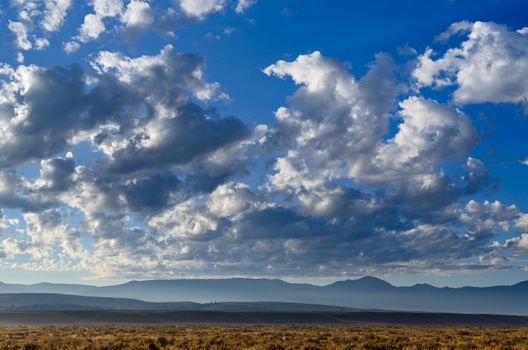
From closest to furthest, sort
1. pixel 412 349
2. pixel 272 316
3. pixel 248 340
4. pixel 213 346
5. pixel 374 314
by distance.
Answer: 1. pixel 412 349
2. pixel 213 346
3. pixel 248 340
4. pixel 272 316
5. pixel 374 314

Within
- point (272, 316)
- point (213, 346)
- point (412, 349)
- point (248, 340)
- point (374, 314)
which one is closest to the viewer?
point (412, 349)

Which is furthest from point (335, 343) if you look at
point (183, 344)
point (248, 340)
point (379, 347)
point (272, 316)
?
point (272, 316)

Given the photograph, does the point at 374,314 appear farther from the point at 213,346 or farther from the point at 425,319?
the point at 213,346

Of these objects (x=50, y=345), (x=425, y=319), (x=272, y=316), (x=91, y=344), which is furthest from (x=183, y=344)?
(x=425, y=319)

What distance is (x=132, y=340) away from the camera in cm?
4259

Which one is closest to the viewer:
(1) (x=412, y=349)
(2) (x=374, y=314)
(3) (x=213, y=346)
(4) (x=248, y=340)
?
(1) (x=412, y=349)

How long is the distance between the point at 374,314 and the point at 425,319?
13790 millimetres

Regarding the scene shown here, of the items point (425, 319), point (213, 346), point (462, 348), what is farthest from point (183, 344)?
point (425, 319)

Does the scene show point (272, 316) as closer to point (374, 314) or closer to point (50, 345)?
point (374, 314)

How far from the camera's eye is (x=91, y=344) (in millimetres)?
39844

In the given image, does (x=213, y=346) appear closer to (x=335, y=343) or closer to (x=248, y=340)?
(x=248, y=340)

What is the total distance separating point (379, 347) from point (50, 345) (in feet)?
70.3

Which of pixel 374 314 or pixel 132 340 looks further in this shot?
pixel 374 314

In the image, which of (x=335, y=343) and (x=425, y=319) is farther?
(x=425, y=319)
